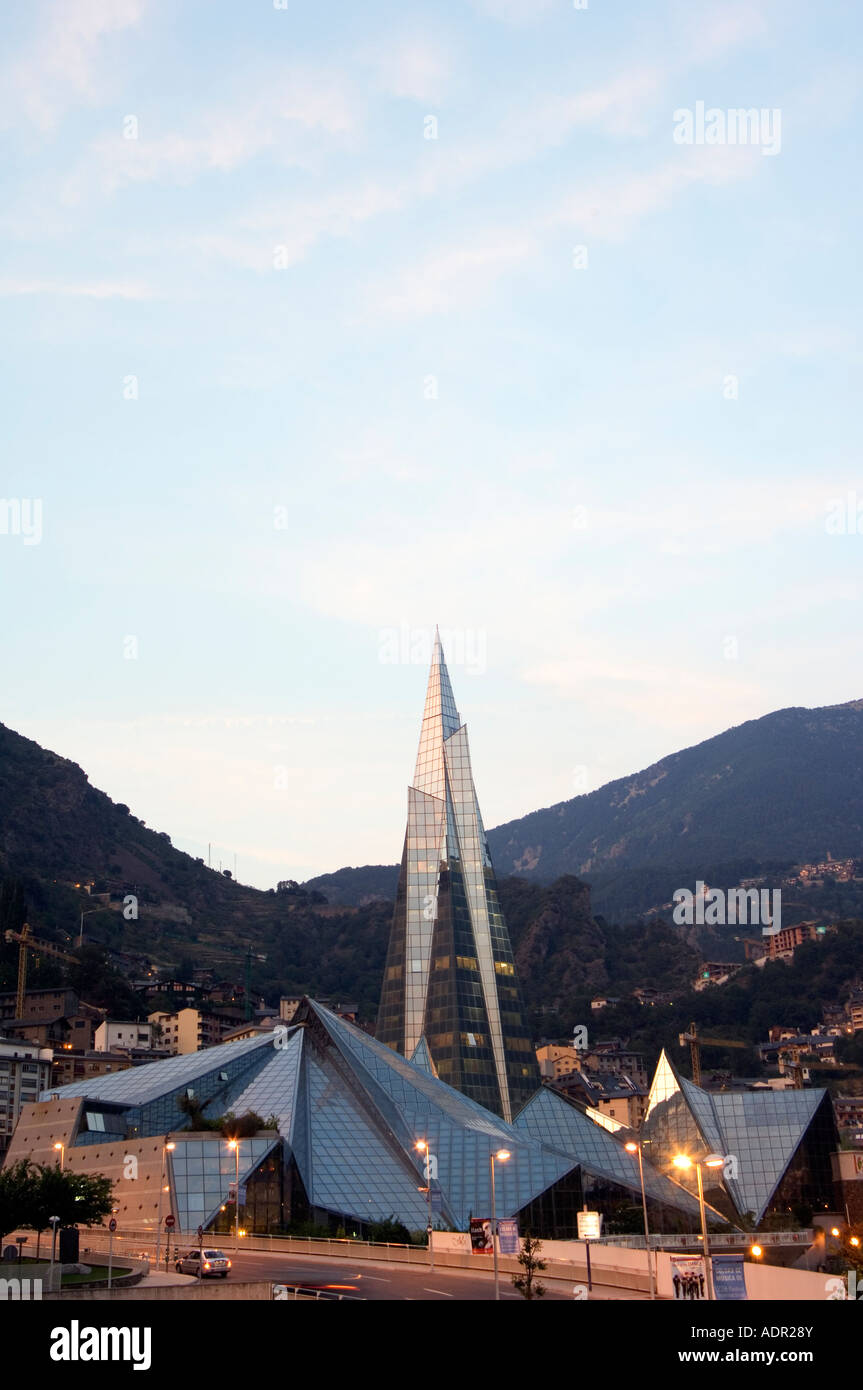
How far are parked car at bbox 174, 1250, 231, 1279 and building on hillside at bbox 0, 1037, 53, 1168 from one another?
114126 millimetres

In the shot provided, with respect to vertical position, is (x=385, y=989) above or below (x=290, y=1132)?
above

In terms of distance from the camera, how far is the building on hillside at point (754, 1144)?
11819 centimetres

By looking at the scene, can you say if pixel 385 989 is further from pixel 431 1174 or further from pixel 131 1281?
pixel 131 1281

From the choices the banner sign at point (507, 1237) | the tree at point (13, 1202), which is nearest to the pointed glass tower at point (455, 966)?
the tree at point (13, 1202)

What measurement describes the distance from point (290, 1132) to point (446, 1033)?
53317 millimetres

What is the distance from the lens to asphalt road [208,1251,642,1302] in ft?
175

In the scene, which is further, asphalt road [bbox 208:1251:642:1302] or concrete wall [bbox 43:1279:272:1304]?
asphalt road [bbox 208:1251:642:1302]

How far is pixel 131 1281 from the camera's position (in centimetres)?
5600

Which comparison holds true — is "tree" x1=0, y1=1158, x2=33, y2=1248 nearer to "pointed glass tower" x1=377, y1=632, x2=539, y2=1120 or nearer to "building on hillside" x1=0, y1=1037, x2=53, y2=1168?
"pointed glass tower" x1=377, y1=632, x2=539, y2=1120

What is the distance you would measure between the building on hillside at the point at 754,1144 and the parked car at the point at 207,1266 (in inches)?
2410

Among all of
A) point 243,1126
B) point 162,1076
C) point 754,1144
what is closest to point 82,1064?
point 162,1076

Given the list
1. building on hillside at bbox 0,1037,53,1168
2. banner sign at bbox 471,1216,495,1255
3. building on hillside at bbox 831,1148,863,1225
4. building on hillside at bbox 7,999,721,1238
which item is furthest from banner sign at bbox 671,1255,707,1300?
building on hillside at bbox 0,1037,53,1168
